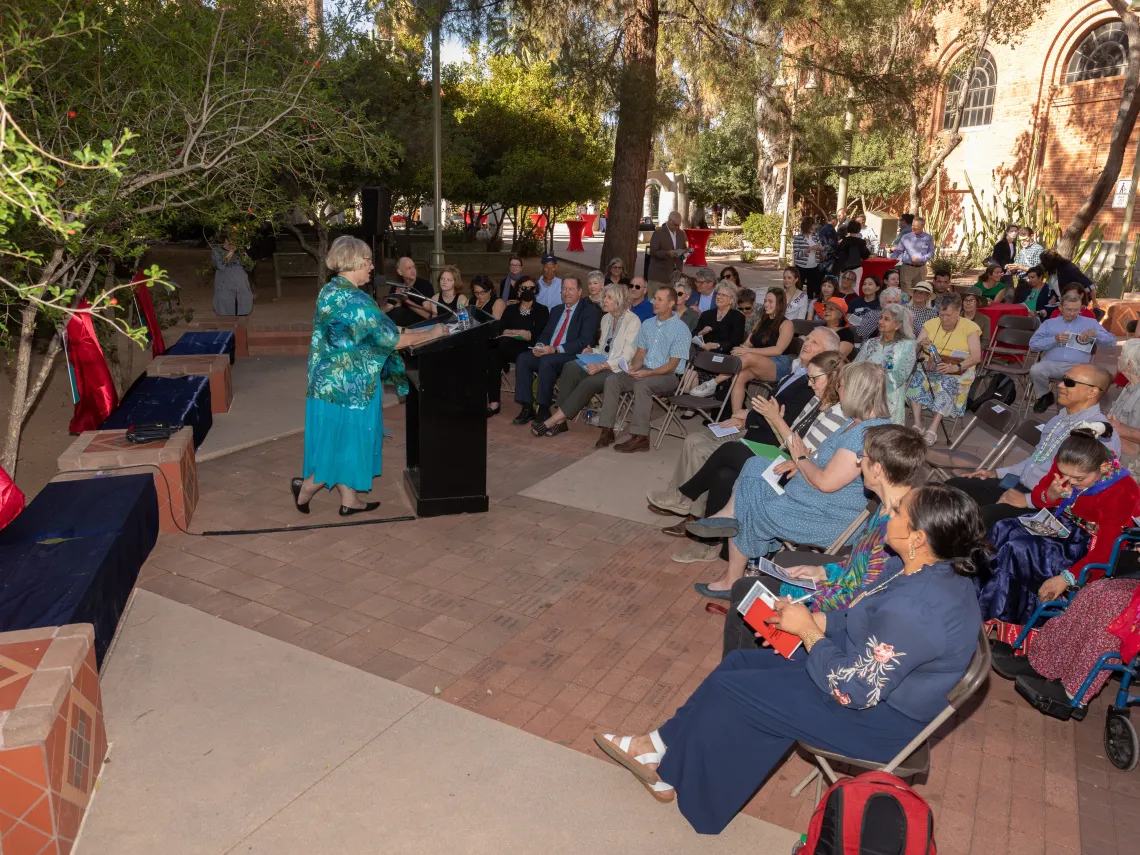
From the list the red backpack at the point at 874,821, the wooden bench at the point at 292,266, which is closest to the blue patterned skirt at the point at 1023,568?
the red backpack at the point at 874,821

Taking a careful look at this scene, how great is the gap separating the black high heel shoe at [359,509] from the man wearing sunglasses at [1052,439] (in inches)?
151

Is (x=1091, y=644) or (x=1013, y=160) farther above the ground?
(x=1013, y=160)

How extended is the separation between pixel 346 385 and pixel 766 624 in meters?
3.36

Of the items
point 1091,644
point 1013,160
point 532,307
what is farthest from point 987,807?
point 1013,160

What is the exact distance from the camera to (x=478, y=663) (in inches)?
169

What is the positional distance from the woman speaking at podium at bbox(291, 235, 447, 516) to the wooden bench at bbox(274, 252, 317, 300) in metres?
13.2

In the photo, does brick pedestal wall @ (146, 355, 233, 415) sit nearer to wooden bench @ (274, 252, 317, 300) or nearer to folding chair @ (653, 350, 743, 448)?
folding chair @ (653, 350, 743, 448)

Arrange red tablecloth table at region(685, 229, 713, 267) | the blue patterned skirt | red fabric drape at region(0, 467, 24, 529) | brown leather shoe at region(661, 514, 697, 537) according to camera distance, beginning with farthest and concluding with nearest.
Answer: red tablecloth table at region(685, 229, 713, 267)
brown leather shoe at region(661, 514, 697, 537)
the blue patterned skirt
red fabric drape at region(0, 467, 24, 529)

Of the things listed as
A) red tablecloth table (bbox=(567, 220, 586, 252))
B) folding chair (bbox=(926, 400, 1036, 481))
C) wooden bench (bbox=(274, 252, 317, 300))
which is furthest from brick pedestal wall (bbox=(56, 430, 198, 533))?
red tablecloth table (bbox=(567, 220, 586, 252))

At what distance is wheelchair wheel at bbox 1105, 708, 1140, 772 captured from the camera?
3660 mm

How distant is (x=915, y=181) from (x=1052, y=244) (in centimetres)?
644

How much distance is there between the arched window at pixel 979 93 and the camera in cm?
2666

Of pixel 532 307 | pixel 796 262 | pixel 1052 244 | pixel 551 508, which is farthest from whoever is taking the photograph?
pixel 1052 244

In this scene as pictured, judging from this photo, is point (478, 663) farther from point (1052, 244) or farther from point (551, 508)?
point (1052, 244)
